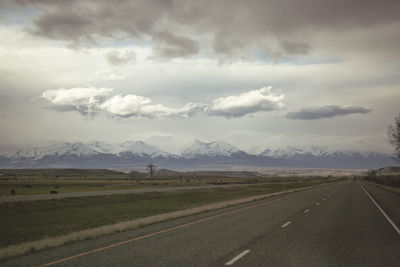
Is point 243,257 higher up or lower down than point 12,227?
higher up

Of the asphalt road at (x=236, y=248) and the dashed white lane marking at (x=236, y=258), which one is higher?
the dashed white lane marking at (x=236, y=258)

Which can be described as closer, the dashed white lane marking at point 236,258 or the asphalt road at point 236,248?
the dashed white lane marking at point 236,258

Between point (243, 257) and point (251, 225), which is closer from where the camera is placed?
point (243, 257)

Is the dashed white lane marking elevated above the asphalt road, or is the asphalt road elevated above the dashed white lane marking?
the dashed white lane marking

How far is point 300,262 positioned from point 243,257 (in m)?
1.40

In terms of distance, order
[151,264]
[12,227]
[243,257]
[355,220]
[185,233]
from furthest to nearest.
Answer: [12,227] < [355,220] < [185,233] < [243,257] < [151,264]

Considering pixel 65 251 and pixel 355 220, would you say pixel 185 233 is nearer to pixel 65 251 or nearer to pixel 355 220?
pixel 65 251

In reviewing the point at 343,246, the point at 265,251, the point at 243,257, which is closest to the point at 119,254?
the point at 243,257

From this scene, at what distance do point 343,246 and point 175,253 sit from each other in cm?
523

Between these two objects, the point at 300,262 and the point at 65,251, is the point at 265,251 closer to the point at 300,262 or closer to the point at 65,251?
the point at 300,262

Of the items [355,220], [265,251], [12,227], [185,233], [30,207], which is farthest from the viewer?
[30,207]

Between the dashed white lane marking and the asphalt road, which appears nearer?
the dashed white lane marking

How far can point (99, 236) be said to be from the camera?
45.3ft

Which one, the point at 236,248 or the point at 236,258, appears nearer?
the point at 236,258
